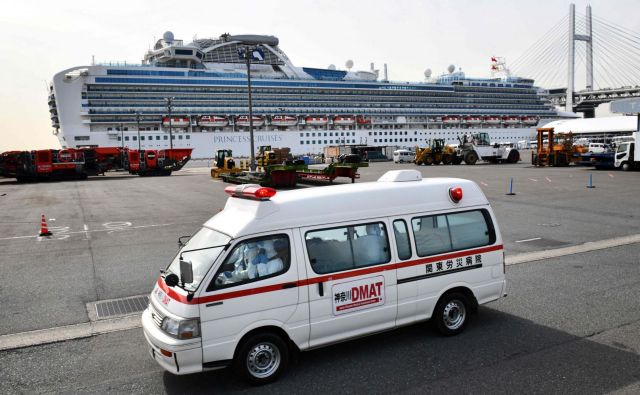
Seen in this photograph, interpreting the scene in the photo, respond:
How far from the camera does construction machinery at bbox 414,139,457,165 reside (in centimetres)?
4688

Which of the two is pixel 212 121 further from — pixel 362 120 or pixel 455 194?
pixel 455 194

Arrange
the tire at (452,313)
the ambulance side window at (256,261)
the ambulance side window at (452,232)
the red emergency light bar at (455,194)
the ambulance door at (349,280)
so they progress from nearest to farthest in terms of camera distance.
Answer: the ambulance side window at (256,261) < the ambulance door at (349,280) < the ambulance side window at (452,232) < the tire at (452,313) < the red emergency light bar at (455,194)

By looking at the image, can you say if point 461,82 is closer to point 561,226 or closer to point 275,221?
point 561,226

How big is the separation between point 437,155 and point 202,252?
44.4 metres

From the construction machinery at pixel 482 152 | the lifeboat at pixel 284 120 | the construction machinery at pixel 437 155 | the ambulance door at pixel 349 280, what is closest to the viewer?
the ambulance door at pixel 349 280

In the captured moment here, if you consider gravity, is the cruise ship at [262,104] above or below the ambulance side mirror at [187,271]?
above

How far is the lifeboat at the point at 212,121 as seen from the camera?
2803 inches

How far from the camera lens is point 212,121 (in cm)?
7175

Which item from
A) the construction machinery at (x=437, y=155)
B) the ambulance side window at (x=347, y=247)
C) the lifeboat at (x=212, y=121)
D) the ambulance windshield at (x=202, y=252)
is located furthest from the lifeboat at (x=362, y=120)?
the ambulance windshield at (x=202, y=252)

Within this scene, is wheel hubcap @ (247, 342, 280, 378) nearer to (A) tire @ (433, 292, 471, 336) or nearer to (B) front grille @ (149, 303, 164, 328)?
(B) front grille @ (149, 303, 164, 328)

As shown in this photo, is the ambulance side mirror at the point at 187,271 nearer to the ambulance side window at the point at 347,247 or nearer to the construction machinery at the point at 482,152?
the ambulance side window at the point at 347,247

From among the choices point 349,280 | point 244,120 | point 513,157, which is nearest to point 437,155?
point 513,157

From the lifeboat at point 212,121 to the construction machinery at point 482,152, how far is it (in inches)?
1531

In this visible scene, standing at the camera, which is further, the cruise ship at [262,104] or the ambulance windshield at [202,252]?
the cruise ship at [262,104]
